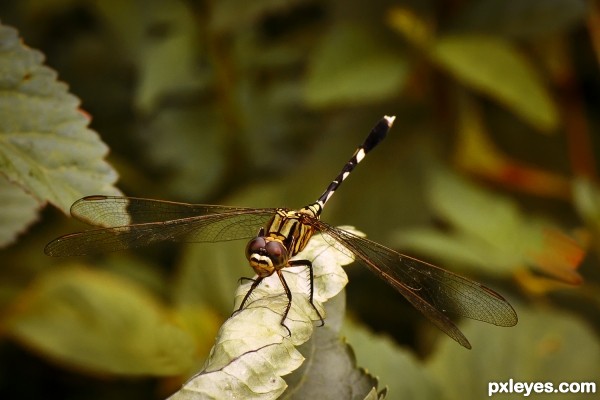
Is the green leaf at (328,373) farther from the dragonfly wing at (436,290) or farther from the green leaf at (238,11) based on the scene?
the green leaf at (238,11)

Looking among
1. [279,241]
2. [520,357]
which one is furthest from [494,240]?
[279,241]

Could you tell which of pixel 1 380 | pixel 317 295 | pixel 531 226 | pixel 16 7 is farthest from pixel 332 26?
pixel 317 295

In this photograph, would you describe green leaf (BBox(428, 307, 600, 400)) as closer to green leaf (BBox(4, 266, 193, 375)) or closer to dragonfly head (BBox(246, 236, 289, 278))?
dragonfly head (BBox(246, 236, 289, 278))

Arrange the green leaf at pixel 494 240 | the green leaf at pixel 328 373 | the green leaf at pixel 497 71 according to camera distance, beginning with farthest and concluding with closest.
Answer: the green leaf at pixel 497 71
the green leaf at pixel 494 240
the green leaf at pixel 328 373

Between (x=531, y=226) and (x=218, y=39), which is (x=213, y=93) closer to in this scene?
(x=218, y=39)

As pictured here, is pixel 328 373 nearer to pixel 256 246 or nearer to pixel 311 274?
pixel 311 274

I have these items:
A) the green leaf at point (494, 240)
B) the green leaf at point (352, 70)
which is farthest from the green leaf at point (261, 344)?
the green leaf at point (352, 70)

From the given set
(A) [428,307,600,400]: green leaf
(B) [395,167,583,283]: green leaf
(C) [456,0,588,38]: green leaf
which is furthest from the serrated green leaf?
(C) [456,0,588,38]: green leaf
